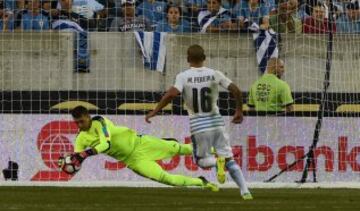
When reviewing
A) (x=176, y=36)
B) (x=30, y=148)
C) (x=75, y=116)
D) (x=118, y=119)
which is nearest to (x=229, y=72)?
(x=176, y=36)

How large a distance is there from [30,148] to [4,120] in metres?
0.65

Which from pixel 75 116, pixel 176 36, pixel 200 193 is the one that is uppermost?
pixel 176 36

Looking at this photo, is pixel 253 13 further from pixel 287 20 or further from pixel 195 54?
pixel 195 54

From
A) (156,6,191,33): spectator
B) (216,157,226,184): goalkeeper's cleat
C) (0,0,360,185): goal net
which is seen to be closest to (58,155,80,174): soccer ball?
(216,157,226,184): goalkeeper's cleat

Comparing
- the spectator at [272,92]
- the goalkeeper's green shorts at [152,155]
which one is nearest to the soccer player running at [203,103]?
the goalkeeper's green shorts at [152,155]

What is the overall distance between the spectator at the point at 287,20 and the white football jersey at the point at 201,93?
614 cm

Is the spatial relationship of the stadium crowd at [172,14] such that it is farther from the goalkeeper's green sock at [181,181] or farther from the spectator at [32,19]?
the goalkeeper's green sock at [181,181]

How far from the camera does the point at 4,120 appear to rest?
19.2m

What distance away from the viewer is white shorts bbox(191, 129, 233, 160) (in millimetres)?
14359

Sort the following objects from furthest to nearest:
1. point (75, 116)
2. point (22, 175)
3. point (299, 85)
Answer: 1. point (299, 85)
2. point (22, 175)
3. point (75, 116)

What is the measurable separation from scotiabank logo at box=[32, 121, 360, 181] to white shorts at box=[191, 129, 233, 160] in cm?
459

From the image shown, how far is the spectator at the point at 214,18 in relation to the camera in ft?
68.3

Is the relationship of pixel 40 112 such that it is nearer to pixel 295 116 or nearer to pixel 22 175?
pixel 22 175

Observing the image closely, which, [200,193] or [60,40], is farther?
[60,40]
